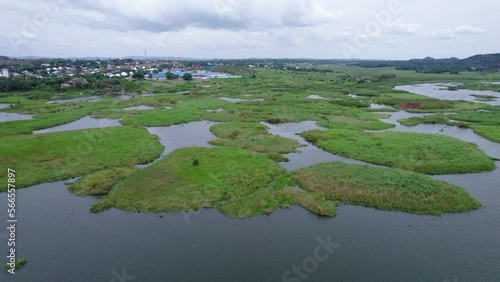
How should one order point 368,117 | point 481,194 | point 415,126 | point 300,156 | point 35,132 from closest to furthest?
point 481,194, point 300,156, point 35,132, point 415,126, point 368,117

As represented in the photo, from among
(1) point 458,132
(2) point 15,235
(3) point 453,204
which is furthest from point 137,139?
(1) point 458,132

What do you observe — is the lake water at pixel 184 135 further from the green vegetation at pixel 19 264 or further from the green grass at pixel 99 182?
the green vegetation at pixel 19 264

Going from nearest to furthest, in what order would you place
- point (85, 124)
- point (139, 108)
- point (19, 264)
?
1. point (19, 264)
2. point (85, 124)
3. point (139, 108)

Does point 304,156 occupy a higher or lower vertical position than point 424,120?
lower

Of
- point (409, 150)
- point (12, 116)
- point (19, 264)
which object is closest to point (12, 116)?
point (12, 116)

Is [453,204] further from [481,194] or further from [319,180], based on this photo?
[319,180]

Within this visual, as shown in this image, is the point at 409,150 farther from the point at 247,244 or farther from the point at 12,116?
the point at 12,116

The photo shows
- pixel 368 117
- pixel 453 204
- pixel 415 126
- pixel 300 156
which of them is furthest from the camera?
pixel 368 117
